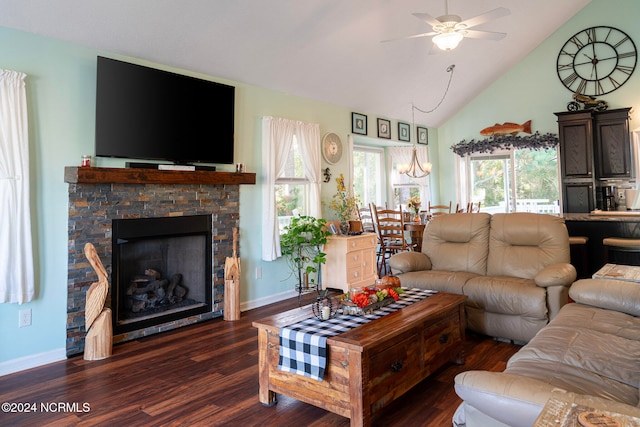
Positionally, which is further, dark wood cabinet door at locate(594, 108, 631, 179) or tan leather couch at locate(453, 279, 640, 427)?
dark wood cabinet door at locate(594, 108, 631, 179)

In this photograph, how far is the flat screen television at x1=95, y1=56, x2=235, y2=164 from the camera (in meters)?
3.46

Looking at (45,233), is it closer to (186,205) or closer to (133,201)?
(133,201)

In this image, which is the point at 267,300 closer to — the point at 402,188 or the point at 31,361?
the point at 31,361

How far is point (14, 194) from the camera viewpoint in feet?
9.82

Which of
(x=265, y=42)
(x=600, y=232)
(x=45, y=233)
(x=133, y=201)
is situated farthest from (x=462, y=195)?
(x=45, y=233)

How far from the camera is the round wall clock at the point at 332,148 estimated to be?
566 cm

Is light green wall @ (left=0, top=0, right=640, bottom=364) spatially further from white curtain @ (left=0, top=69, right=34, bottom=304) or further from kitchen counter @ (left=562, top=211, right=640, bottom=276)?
kitchen counter @ (left=562, top=211, right=640, bottom=276)

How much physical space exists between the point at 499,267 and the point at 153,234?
317 cm

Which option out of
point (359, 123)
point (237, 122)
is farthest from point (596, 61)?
point (237, 122)

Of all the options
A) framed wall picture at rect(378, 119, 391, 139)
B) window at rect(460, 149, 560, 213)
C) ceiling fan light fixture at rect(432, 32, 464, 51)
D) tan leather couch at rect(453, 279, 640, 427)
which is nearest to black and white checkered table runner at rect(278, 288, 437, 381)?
tan leather couch at rect(453, 279, 640, 427)

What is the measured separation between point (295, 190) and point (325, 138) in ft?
2.96

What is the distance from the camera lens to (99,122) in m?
3.42

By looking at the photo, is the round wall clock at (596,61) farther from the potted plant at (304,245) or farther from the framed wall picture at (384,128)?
the potted plant at (304,245)

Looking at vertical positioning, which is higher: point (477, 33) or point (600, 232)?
point (477, 33)
